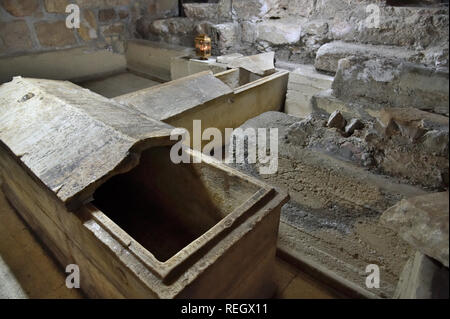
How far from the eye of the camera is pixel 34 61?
3.70 metres

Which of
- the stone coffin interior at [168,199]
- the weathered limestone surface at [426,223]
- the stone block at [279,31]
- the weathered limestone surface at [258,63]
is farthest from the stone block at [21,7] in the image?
the weathered limestone surface at [426,223]

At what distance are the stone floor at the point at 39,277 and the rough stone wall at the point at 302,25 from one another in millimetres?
1527

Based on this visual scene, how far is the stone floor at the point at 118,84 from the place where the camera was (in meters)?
3.99

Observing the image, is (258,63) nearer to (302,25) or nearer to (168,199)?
(302,25)

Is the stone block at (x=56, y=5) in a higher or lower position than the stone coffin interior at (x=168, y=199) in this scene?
higher

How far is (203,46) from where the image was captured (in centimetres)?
387

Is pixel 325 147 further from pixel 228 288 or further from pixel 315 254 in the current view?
pixel 228 288

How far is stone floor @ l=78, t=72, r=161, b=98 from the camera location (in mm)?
3990

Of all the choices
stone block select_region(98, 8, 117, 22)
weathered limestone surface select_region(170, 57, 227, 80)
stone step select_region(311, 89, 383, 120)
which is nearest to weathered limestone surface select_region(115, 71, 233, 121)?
Result: weathered limestone surface select_region(170, 57, 227, 80)

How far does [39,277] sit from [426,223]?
7.47 ft

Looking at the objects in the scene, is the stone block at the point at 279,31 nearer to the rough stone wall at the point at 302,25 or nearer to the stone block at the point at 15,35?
the rough stone wall at the point at 302,25

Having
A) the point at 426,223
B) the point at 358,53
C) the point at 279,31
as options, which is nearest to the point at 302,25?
the point at 279,31

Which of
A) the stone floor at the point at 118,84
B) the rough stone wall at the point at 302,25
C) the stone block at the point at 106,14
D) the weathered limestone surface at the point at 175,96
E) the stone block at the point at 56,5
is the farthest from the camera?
the stone block at the point at 106,14

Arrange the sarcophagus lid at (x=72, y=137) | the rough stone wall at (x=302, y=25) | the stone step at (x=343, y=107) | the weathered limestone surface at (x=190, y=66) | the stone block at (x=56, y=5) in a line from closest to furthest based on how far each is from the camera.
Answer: the sarcophagus lid at (x=72, y=137) < the stone step at (x=343, y=107) < the rough stone wall at (x=302, y=25) < the stone block at (x=56, y=5) < the weathered limestone surface at (x=190, y=66)
